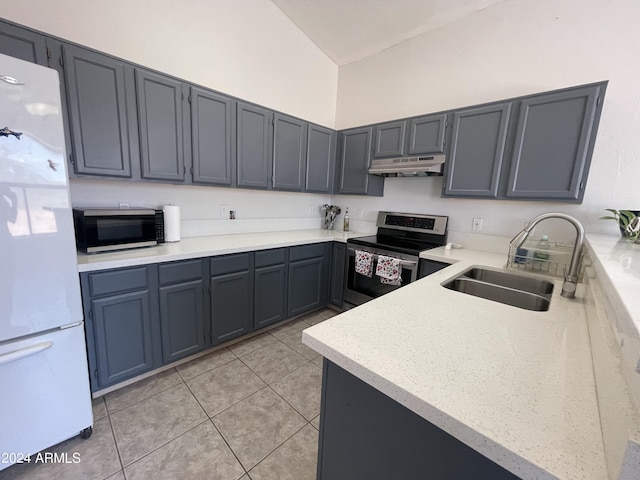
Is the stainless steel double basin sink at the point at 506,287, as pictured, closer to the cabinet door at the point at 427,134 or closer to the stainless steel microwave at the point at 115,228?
the cabinet door at the point at 427,134

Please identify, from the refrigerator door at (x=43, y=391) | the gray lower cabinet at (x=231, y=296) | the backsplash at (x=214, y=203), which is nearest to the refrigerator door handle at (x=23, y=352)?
the refrigerator door at (x=43, y=391)

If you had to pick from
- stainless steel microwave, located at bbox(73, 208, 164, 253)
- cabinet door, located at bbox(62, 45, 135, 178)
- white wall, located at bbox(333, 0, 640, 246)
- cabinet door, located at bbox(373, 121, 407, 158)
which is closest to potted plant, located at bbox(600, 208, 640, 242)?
white wall, located at bbox(333, 0, 640, 246)

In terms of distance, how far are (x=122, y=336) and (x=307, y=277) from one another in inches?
60.9

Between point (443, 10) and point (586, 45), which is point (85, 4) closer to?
point (443, 10)

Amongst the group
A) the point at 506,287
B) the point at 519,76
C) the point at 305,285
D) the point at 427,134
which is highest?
the point at 519,76

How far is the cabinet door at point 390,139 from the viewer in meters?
2.57

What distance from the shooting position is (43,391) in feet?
4.09

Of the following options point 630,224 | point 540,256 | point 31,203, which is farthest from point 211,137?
point 630,224

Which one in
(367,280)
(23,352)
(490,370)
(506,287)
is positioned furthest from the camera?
(367,280)

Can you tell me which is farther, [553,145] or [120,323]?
[553,145]

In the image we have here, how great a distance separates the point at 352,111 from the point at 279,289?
7.74 ft

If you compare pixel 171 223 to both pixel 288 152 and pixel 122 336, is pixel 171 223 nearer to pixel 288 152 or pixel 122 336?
pixel 122 336

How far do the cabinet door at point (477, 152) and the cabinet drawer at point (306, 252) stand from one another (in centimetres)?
130

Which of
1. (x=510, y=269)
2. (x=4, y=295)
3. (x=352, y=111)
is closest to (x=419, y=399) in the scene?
(x=510, y=269)
